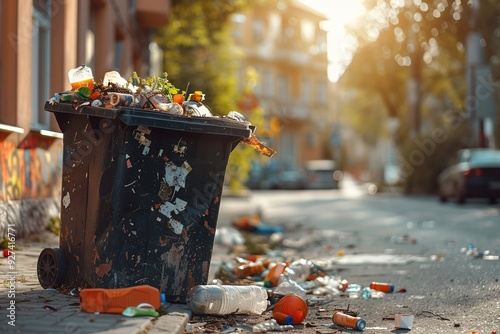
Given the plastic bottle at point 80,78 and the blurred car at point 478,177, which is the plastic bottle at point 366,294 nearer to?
the plastic bottle at point 80,78

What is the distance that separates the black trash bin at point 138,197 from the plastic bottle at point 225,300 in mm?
236

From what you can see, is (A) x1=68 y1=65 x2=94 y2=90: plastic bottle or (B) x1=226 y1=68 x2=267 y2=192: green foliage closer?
(A) x1=68 y1=65 x2=94 y2=90: plastic bottle

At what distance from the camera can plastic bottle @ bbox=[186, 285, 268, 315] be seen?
6199mm

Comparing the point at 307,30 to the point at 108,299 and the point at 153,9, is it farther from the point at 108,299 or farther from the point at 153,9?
the point at 108,299

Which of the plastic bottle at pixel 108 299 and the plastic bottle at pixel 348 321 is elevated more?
the plastic bottle at pixel 108 299

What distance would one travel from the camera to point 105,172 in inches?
243

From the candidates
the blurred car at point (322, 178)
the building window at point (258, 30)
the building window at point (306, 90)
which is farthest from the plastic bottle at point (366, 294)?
the building window at point (306, 90)

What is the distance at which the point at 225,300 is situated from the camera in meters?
6.29

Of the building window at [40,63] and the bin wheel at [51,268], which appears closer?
the bin wheel at [51,268]

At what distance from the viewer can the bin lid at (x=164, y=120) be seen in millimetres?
6047

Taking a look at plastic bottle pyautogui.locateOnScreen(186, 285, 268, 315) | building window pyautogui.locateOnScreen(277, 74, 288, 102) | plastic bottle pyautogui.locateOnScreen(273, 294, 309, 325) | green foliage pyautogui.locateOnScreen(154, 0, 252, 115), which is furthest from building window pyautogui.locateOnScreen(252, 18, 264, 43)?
plastic bottle pyautogui.locateOnScreen(273, 294, 309, 325)

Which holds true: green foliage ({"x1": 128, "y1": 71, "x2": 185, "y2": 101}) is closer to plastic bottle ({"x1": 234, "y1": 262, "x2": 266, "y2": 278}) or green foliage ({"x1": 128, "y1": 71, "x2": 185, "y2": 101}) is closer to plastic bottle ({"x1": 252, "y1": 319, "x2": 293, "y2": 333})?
plastic bottle ({"x1": 252, "y1": 319, "x2": 293, "y2": 333})

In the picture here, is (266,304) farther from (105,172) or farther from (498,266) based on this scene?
(498,266)

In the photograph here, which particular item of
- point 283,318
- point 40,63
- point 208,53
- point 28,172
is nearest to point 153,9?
point 208,53
